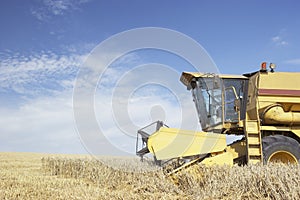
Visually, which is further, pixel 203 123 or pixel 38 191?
pixel 203 123

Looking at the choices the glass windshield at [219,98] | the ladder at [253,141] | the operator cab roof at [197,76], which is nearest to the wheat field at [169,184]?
the ladder at [253,141]

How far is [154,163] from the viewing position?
588 centimetres

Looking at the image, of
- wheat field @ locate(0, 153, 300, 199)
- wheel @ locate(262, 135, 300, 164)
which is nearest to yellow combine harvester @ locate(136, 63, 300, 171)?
wheel @ locate(262, 135, 300, 164)

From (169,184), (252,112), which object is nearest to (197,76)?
(252,112)

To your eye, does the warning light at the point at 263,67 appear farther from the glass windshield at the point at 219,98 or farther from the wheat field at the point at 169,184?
the wheat field at the point at 169,184

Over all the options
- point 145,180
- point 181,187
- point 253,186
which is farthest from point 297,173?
point 145,180

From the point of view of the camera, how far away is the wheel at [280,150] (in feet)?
20.5

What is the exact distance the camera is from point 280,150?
248 inches

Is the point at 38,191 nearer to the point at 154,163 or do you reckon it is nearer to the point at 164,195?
the point at 164,195

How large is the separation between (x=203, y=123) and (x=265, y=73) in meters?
1.71

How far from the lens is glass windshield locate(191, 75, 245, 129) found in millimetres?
6867

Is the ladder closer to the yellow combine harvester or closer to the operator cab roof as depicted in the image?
the yellow combine harvester

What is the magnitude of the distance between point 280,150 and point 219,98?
1.58 metres

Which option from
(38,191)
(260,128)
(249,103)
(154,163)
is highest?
(249,103)
